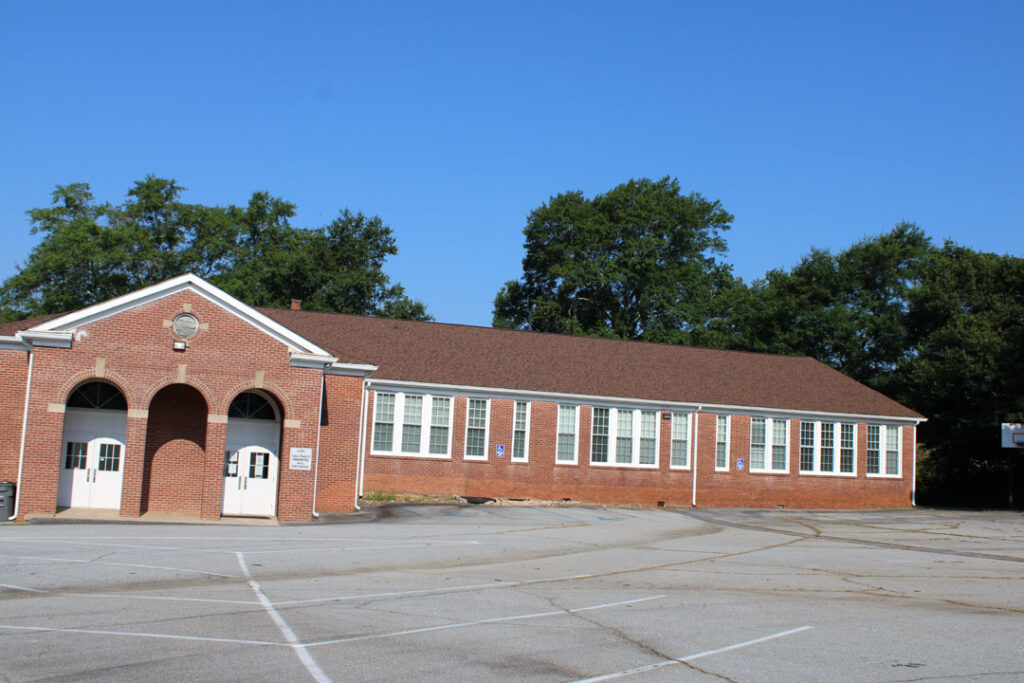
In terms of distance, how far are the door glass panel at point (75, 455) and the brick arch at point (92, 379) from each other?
1650 millimetres

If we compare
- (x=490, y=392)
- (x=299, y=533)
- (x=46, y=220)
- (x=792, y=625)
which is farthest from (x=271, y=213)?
(x=792, y=625)

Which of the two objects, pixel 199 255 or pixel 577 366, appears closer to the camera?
pixel 577 366

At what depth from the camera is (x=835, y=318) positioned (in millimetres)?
54656

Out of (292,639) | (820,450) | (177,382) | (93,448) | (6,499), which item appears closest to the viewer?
(292,639)

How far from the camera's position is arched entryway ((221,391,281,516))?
90.4ft

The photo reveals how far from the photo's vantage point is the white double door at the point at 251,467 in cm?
2753

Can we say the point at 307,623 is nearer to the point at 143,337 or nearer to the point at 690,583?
the point at 690,583

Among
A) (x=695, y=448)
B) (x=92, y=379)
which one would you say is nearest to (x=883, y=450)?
(x=695, y=448)

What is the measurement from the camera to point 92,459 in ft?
86.2

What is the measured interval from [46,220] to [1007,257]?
50.7 m

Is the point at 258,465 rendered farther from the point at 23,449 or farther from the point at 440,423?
the point at 440,423

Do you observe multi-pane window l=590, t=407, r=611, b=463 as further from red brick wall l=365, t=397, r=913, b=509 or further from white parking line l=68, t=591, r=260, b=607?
white parking line l=68, t=591, r=260, b=607

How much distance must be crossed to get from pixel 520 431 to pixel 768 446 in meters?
10.6

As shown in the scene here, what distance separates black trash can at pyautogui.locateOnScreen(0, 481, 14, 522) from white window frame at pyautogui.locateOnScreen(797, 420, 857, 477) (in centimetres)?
2816
